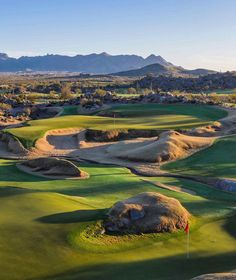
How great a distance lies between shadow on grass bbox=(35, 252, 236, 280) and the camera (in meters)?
14.9

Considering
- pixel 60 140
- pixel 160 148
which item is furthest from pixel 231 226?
pixel 60 140

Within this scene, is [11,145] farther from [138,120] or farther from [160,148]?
[138,120]

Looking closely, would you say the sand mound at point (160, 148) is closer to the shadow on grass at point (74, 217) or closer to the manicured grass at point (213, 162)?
the manicured grass at point (213, 162)

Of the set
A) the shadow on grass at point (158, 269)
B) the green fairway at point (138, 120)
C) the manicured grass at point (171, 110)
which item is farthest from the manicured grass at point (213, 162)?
the shadow on grass at point (158, 269)

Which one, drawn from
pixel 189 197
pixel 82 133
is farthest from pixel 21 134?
pixel 189 197

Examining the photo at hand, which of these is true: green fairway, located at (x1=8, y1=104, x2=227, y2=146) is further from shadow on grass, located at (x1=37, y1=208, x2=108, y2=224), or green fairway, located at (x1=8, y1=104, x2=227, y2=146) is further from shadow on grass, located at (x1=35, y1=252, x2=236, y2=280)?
shadow on grass, located at (x1=35, y1=252, x2=236, y2=280)

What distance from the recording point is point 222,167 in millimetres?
39062

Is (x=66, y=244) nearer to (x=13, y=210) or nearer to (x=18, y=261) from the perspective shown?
(x=18, y=261)

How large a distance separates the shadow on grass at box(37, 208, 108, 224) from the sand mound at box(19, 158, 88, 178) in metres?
13.3

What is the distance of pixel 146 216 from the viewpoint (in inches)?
776

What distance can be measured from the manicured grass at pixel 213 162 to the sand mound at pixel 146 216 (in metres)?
16.4

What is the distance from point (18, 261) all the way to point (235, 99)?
80.0 m

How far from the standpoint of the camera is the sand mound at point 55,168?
33.4m


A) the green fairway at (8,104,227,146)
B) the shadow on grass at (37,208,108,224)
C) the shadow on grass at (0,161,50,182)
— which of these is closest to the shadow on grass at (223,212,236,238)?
the shadow on grass at (37,208,108,224)
